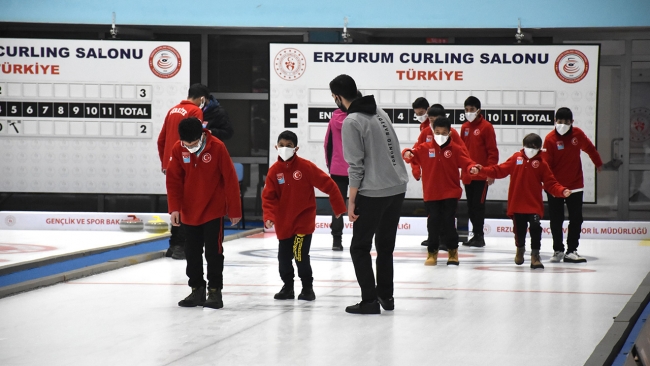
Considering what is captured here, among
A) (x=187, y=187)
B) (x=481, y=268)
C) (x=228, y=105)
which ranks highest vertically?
(x=228, y=105)

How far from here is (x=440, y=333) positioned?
4.62 m

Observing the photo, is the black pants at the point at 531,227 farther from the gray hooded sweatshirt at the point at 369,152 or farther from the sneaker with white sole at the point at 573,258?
the gray hooded sweatshirt at the point at 369,152

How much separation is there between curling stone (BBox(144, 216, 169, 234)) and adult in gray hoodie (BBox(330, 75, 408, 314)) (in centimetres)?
567

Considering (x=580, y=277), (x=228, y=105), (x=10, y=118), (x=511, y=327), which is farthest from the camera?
(x=228, y=105)

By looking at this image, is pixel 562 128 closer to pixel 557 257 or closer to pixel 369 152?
pixel 557 257

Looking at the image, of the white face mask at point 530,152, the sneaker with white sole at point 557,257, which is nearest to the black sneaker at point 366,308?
the white face mask at point 530,152

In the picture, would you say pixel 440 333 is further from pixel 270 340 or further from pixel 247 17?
pixel 247 17

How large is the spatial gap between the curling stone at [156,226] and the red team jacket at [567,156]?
187 inches

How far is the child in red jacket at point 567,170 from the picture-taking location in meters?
7.99

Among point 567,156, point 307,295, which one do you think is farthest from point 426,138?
point 307,295

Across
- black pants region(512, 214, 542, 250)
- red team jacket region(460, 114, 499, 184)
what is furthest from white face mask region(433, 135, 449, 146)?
red team jacket region(460, 114, 499, 184)

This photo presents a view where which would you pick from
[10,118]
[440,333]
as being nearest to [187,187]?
[440,333]

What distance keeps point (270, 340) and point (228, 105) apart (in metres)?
8.96

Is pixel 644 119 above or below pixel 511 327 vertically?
above
